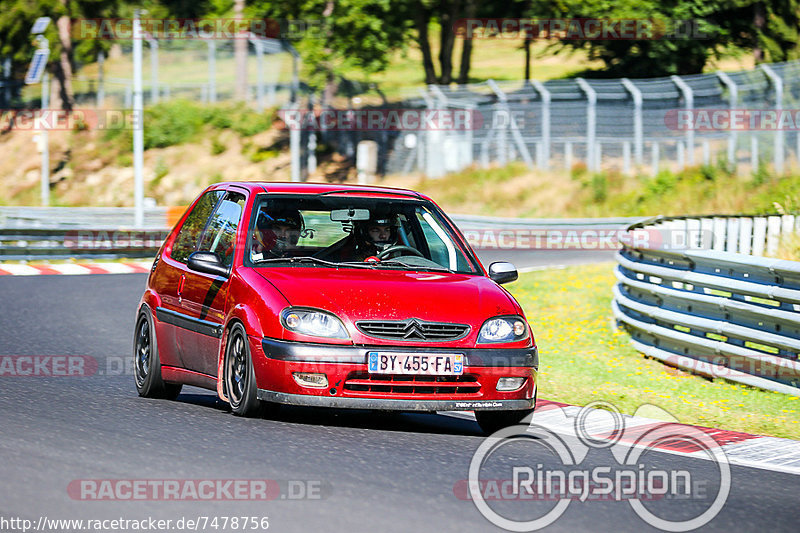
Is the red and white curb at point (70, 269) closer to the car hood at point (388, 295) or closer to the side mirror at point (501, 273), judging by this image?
the side mirror at point (501, 273)

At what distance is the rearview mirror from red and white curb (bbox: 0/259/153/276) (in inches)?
619

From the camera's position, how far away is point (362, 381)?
7676mm

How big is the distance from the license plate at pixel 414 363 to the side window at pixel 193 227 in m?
2.40

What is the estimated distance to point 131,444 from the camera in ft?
23.7

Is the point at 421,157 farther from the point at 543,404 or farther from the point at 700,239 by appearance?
the point at 543,404

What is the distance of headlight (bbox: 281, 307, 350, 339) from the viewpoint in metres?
7.69

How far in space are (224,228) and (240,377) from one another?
1.39 metres

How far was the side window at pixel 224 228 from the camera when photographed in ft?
29.1

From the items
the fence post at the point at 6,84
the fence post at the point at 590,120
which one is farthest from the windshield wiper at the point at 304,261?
the fence post at the point at 6,84

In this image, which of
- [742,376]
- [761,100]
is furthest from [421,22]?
[742,376]

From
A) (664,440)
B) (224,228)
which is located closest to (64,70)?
(224,228)

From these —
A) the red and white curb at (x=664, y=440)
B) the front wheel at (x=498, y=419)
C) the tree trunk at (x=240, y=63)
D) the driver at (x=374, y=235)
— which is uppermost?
the tree trunk at (x=240, y=63)

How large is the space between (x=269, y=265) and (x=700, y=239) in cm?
1249

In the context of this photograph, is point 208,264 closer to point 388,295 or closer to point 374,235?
point 374,235
